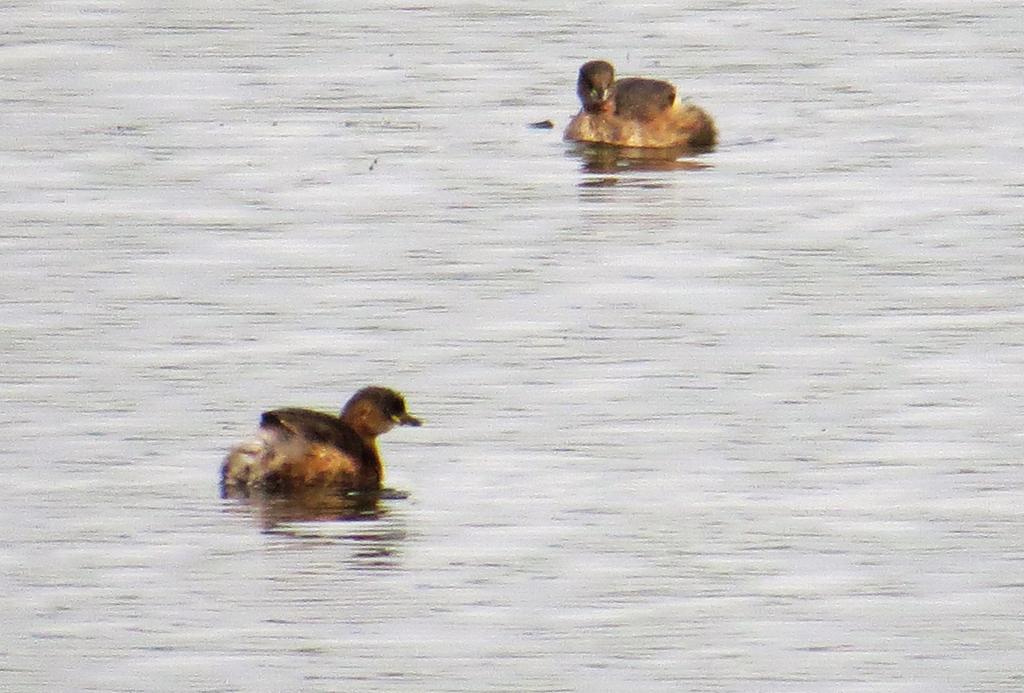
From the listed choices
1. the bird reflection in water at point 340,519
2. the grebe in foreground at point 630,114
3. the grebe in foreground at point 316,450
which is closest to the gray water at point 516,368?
the bird reflection in water at point 340,519

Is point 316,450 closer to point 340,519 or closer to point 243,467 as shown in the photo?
point 243,467

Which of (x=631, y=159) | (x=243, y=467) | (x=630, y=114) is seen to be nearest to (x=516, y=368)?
(x=243, y=467)

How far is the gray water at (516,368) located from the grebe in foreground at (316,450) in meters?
0.13

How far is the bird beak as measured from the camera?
40.4 ft

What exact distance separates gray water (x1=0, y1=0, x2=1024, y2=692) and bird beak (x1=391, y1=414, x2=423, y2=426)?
0.14 metres

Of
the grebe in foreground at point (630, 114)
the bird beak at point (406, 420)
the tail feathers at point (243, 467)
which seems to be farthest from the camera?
the grebe in foreground at point (630, 114)

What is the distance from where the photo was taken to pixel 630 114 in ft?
68.6

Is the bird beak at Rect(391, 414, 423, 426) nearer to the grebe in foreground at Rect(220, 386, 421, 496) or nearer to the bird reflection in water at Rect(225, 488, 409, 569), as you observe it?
the grebe in foreground at Rect(220, 386, 421, 496)

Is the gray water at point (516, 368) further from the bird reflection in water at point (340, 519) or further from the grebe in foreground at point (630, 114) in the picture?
the grebe in foreground at point (630, 114)

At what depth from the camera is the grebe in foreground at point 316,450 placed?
11.8 meters

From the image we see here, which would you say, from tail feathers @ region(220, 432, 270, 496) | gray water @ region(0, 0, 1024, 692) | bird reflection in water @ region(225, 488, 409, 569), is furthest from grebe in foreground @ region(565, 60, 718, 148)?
tail feathers @ region(220, 432, 270, 496)

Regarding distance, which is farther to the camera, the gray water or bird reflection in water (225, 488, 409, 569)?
bird reflection in water (225, 488, 409, 569)

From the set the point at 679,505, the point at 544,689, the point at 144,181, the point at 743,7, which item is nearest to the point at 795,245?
the point at 144,181

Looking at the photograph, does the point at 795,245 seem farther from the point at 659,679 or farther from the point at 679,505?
the point at 659,679
